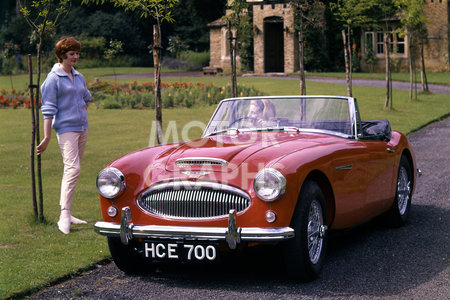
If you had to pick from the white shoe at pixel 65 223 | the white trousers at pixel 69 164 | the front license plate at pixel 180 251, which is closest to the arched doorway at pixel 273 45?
the white trousers at pixel 69 164

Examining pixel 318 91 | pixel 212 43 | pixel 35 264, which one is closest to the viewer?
pixel 35 264

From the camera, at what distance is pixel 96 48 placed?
52.2 meters

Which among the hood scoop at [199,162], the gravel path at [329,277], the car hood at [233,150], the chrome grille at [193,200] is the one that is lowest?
the gravel path at [329,277]

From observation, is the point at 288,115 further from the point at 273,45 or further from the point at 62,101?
the point at 273,45

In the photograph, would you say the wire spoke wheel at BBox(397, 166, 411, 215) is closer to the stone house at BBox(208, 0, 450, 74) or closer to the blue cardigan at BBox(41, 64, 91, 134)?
the blue cardigan at BBox(41, 64, 91, 134)

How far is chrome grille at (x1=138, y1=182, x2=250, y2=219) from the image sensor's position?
5.10 m

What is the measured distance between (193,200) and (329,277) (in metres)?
1.20

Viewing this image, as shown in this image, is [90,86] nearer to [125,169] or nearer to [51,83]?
[51,83]

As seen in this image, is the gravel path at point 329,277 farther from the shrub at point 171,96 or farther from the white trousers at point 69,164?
the shrub at point 171,96

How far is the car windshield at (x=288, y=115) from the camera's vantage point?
6.68 metres

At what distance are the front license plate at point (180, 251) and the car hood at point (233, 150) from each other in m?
0.58

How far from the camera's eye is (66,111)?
714 centimetres

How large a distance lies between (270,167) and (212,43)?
136 ft

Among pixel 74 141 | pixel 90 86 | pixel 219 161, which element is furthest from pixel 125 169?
pixel 90 86
